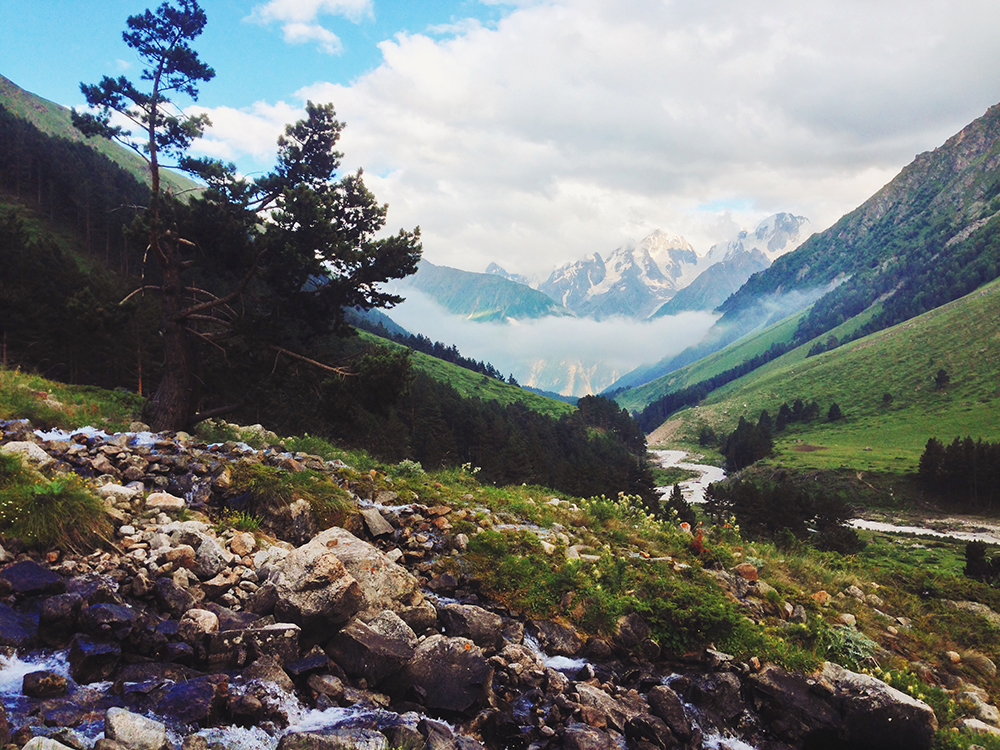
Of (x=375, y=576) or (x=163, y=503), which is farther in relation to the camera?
(x=163, y=503)

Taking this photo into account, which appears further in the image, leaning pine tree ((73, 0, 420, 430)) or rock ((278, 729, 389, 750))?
leaning pine tree ((73, 0, 420, 430))

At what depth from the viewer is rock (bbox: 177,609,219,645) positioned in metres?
6.34

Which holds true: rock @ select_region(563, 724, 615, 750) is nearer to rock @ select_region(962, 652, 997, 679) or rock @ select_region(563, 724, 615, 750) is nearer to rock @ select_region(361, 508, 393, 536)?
rock @ select_region(361, 508, 393, 536)

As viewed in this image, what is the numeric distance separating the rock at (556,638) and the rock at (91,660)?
6037 mm

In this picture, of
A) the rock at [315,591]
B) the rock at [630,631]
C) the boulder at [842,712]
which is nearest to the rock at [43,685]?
the rock at [315,591]

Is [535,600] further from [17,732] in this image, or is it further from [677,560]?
[17,732]

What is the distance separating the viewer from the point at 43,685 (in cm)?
504

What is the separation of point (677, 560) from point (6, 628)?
12.1 metres

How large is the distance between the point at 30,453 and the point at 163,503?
284cm

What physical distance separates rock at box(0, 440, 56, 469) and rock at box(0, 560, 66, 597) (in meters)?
3.73

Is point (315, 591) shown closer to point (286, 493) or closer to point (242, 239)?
point (286, 493)

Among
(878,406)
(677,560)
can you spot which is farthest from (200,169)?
(878,406)

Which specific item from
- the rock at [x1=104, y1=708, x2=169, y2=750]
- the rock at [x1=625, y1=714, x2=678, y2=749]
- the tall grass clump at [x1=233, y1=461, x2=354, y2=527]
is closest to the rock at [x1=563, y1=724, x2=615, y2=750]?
the rock at [x1=625, y1=714, x2=678, y2=749]

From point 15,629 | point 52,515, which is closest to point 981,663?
point 15,629
